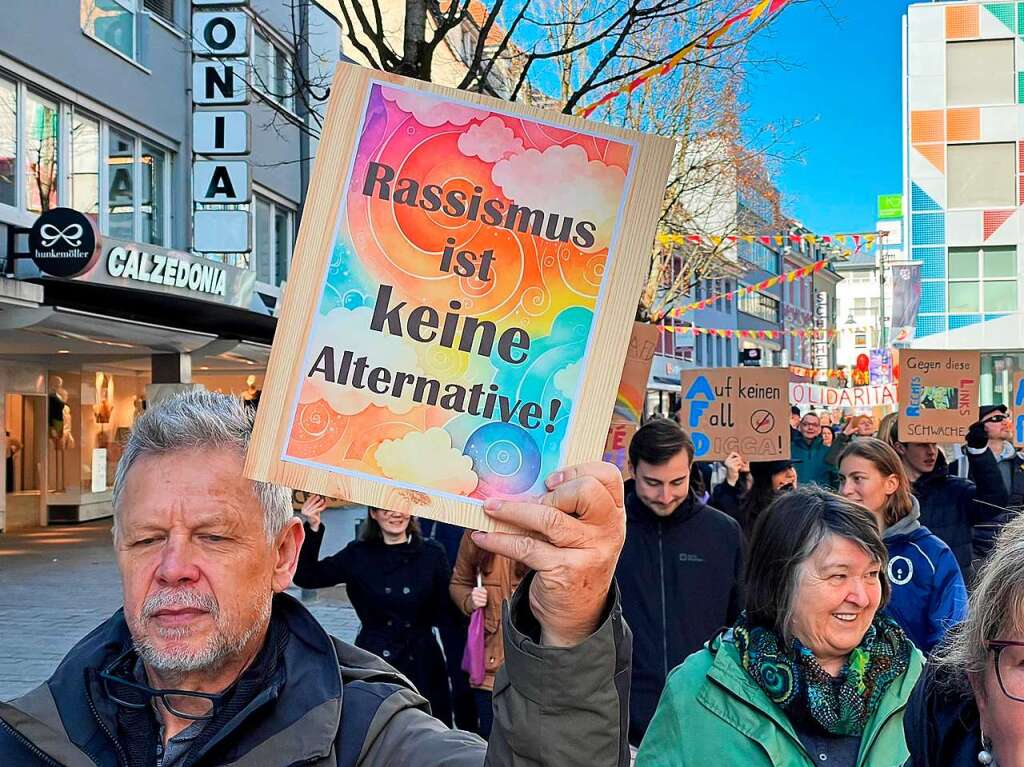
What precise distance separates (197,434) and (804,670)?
1663mm

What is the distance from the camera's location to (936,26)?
2519 cm

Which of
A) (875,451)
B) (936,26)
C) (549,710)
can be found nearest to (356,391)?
(549,710)

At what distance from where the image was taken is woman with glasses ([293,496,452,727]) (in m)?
5.34

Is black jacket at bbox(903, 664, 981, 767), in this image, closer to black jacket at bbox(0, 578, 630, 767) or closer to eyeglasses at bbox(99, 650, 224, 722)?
black jacket at bbox(0, 578, 630, 767)

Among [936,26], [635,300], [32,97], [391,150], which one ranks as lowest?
[635,300]

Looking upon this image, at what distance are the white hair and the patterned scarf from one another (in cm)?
132

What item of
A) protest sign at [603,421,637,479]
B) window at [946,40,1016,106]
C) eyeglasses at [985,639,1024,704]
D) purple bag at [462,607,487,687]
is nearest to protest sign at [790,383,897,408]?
window at [946,40,1016,106]

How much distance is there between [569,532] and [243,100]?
15152 mm

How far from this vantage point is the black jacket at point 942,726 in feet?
6.32

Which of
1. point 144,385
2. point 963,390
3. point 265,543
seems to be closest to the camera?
point 265,543

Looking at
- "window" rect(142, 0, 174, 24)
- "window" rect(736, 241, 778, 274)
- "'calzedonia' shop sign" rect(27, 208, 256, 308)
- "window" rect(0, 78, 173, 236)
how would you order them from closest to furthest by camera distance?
"'calzedonia' shop sign" rect(27, 208, 256, 308)
"window" rect(0, 78, 173, 236)
"window" rect(142, 0, 174, 24)
"window" rect(736, 241, 778, 274)

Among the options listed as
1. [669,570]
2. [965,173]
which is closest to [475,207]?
[669,570]

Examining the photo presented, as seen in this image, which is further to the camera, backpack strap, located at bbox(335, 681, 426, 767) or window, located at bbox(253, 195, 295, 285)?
window, located at bbox(253, 195, 295, 285)

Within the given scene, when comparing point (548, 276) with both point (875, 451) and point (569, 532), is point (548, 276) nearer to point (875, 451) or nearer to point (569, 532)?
point (569, 532)
